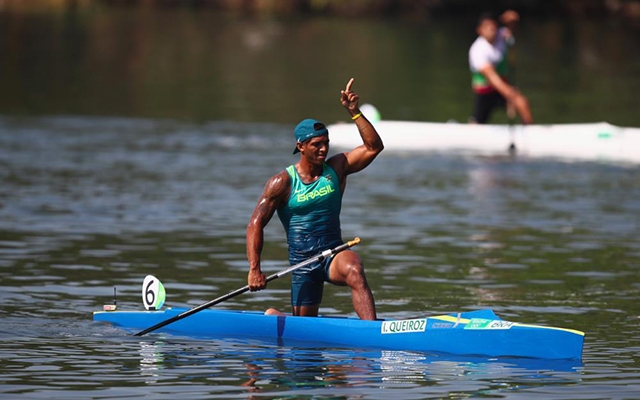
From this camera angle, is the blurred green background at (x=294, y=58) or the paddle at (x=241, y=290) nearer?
the paddle at (x=241, y=290)

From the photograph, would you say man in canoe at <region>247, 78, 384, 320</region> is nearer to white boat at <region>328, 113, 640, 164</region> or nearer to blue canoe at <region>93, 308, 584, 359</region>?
blue canoe at <region>93, 308, 584, 359</region>

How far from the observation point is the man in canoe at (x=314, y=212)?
502 inches

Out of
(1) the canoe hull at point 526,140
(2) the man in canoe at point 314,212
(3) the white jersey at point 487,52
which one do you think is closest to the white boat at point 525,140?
(1) the canoe hull at point 526,140

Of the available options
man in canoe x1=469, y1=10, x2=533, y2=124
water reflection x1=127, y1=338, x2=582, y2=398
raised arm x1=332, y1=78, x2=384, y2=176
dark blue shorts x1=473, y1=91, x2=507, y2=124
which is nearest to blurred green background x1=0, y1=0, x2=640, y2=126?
dark blue shorts x1=473, y1=91, x2=507, y2=124

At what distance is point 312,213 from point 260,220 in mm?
485

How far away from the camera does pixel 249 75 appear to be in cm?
4934

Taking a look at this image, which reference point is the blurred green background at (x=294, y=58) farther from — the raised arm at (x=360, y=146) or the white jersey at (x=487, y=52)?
the raised arm at (x=360, y=146)

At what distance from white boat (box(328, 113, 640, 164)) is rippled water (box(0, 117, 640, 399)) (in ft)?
2.25

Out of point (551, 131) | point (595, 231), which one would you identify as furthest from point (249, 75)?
point (595, 231)

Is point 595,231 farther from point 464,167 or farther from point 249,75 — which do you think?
point 249,75

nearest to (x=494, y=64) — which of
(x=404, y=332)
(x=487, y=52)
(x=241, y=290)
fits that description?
(x=487, y=52)

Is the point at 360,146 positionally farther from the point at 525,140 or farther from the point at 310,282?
the point at 525,140

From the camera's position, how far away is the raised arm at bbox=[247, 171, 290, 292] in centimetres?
1270

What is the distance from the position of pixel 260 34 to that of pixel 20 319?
175 ft
